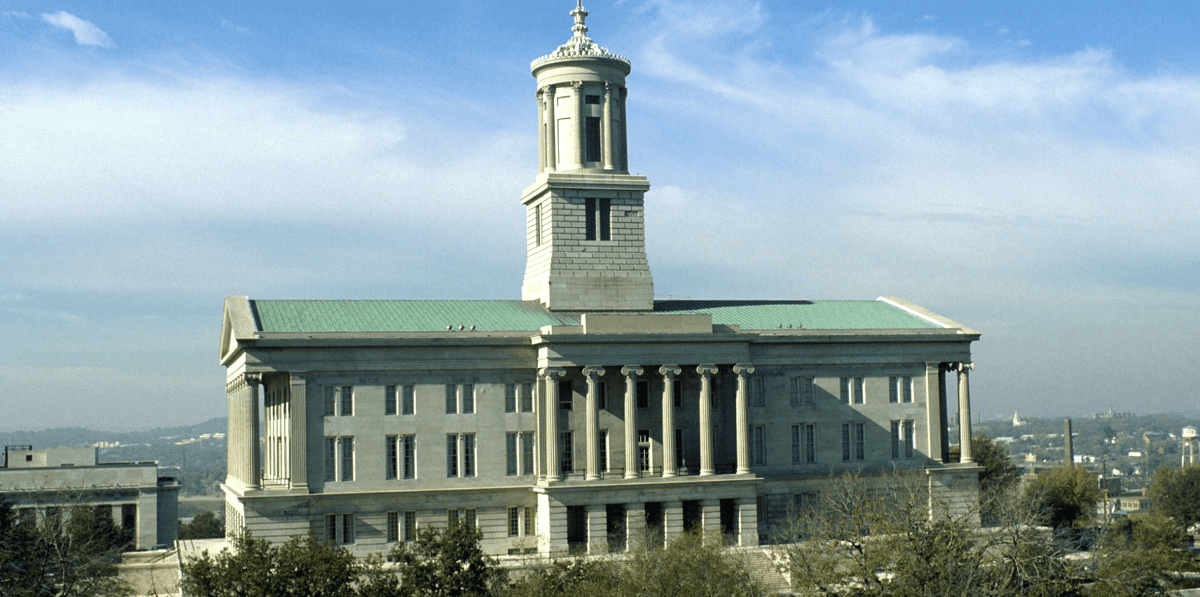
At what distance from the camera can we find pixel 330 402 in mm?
76250

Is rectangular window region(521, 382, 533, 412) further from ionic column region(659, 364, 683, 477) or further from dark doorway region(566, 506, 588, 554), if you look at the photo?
ionic column region(659, 364, 683, 477)

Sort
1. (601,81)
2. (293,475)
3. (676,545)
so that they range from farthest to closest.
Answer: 1. (601,81)
2. (293,475)
3. (676,545)

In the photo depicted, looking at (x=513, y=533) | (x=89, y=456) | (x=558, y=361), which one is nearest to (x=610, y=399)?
(x=558, y=361)

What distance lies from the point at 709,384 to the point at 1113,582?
29.9 m

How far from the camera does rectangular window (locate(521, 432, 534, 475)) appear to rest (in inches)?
3135

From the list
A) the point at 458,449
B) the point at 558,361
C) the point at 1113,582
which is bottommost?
the point at 1113,582

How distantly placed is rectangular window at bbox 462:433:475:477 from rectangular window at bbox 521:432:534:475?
2903 millimetres

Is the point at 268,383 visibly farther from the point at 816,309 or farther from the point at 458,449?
the point at 816,309

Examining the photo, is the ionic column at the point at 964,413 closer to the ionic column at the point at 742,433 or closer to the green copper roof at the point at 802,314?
the green copper roof at the point at 802,314

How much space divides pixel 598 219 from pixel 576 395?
11.8 meters

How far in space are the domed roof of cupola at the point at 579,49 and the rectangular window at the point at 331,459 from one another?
2722cm

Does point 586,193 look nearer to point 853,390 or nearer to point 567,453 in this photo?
point 567,453

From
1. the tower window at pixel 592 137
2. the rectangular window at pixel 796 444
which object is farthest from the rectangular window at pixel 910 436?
the tower window at pixel 592 137

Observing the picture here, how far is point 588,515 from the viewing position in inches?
3027
